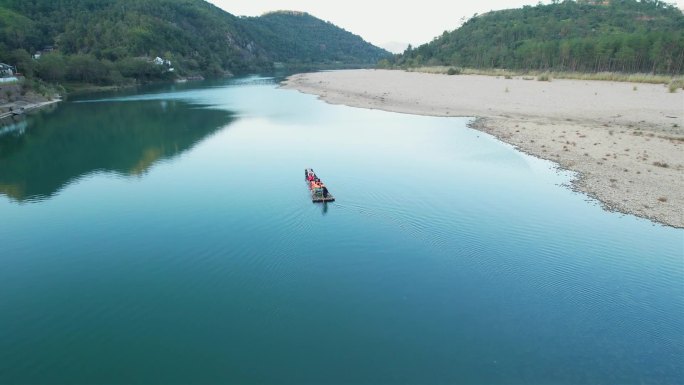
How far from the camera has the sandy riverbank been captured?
3047 cm

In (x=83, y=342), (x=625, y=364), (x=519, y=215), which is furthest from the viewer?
(x=519, y=215)

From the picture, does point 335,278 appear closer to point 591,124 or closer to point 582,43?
point 591,124

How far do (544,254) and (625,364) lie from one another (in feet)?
27.8

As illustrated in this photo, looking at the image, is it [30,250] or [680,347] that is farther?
[30,250]

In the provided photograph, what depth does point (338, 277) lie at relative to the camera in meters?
20.3

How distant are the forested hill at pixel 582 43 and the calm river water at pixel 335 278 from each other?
269ft

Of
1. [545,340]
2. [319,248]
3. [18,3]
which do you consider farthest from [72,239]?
[18,3]

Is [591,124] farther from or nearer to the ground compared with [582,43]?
nearer to the ground

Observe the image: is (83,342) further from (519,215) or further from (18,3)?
(18,3)

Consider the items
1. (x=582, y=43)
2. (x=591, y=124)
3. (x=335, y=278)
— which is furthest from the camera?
(x=582, y=43)

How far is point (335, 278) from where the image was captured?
20.2 meters

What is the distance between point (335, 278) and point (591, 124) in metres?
47.8

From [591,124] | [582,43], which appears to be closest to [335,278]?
[591,124]

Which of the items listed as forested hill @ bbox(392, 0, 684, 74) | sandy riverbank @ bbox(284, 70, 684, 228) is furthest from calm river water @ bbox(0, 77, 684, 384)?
forested hill @ bbox(392, 0, 684, 74)
